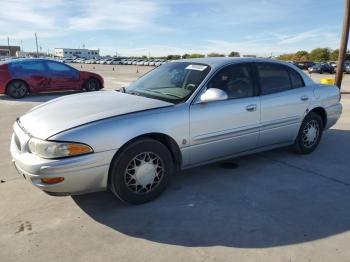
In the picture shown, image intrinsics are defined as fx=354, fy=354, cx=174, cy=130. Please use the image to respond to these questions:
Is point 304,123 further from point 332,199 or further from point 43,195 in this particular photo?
point 43,195

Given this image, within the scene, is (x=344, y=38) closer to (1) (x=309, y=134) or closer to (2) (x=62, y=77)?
(1) (x=309, y=134)

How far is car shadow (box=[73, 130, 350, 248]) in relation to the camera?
321 cm

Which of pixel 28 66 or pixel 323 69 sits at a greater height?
pixel 323 69

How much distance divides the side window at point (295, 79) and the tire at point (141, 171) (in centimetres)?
249

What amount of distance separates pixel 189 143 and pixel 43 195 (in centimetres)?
175

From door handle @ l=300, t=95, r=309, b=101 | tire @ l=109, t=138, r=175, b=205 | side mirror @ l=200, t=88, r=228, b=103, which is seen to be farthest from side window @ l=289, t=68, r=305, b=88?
tire @ l=109, t=138, r=175, b=205

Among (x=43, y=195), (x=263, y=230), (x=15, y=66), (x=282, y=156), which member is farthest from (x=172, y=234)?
(x=15, y=66)

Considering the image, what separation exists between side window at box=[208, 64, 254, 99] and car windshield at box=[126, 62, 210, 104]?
0.60ft

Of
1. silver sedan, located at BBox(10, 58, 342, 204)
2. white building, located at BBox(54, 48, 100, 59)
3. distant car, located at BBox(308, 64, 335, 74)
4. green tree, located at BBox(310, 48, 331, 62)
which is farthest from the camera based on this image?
white building, located at BBox(54, 48, 100, 59)

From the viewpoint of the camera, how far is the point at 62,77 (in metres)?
12.5

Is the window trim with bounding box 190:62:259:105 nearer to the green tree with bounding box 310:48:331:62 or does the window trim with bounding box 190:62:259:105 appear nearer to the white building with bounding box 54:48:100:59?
the green tree with bounding box 310:48:331:62

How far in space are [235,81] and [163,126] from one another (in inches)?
52.9

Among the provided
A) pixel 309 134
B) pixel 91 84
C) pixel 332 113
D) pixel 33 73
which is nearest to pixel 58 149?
pixel 309 134

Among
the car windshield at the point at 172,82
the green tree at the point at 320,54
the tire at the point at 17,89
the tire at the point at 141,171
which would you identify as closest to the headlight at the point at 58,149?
the tire at the point at 141,171
